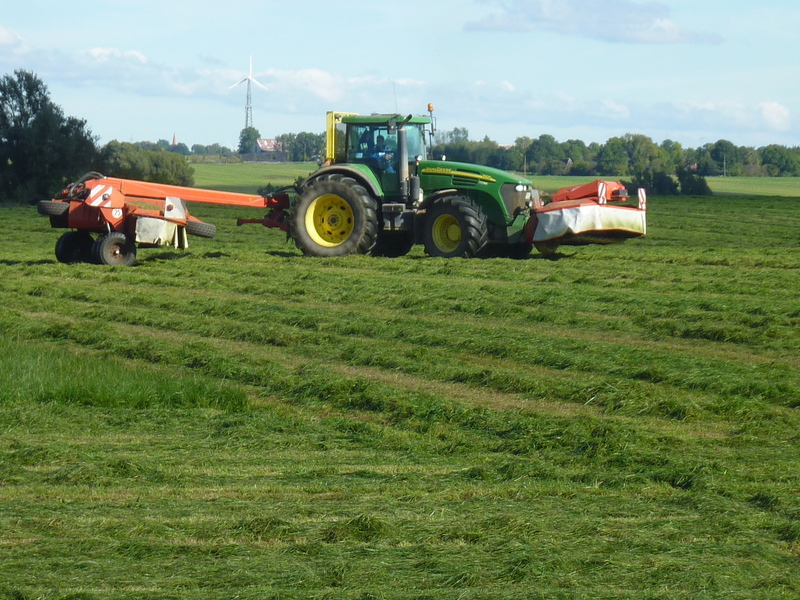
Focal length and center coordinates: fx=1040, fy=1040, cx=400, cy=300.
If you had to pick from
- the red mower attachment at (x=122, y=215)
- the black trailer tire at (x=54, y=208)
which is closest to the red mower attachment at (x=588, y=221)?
the red mower attachment at (x=122, y=215)

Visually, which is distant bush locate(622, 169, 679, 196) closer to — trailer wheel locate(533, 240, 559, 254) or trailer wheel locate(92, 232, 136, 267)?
trailer wheel locate(533, 240, 559, 254)

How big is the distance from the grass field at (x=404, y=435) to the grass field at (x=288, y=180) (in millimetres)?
41528

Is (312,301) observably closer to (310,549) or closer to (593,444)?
(593,444)

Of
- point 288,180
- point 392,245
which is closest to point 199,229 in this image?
point 392,245

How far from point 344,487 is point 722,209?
2984 centimetres

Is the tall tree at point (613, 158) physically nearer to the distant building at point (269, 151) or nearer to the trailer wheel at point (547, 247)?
the distant building at point (269, 151)

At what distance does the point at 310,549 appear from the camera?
14.6 ft

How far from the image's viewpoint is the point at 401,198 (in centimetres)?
1594

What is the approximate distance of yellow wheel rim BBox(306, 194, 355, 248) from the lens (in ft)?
53.2

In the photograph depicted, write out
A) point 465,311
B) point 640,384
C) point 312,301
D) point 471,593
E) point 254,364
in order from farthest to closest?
point 312,301 < point 465,311 < point 254,364 < point 640,384 < point 471,593

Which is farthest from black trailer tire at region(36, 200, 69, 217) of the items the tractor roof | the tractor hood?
the tractor hood

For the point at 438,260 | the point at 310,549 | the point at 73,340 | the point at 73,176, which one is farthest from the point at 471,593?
the point at 73,176

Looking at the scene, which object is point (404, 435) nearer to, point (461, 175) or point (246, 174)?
point (461, 175)

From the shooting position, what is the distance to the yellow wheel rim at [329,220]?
16.2 m
